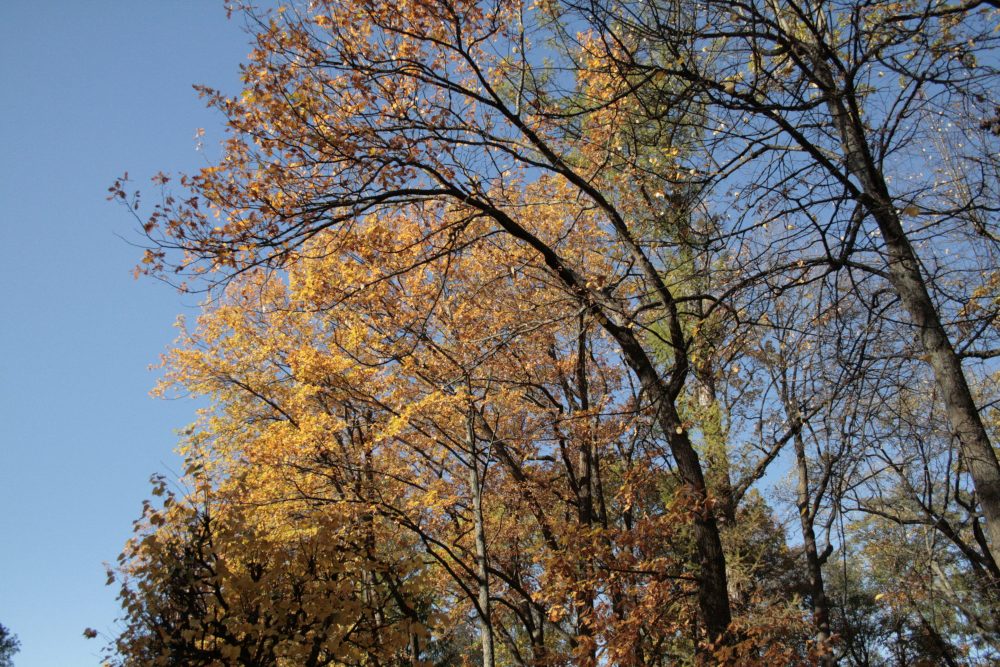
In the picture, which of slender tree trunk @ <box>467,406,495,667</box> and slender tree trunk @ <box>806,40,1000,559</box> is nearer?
slender tree trunk @ <box>806,40,1000,559</box>

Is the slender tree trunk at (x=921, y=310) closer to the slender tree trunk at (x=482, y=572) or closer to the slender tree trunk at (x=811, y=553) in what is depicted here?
the slender tree trunk at (x=482, y=572)

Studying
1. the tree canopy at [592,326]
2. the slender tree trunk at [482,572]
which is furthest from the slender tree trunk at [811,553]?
the slender tree trunk at [482,572]

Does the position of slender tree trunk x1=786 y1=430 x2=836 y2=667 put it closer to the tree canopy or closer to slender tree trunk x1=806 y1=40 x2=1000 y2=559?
the tree canopy

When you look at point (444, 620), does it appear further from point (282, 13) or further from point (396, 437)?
point (282, 13)

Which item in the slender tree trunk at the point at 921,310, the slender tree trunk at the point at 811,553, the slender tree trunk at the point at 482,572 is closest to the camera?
the slender tree trunk at the point at 921,310

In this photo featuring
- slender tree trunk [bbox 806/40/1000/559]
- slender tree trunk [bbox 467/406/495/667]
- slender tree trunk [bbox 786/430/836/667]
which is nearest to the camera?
slender tree trunk [bbox 806/40/1000/559]

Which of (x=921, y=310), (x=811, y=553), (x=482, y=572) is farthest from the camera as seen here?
(x=811, y=553)

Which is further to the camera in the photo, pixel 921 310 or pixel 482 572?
pixel 482 572

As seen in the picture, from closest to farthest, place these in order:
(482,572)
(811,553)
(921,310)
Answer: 1. (921,310)
2. (482,572)
3. (811,553)

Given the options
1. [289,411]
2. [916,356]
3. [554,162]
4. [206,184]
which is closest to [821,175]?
[916,356]

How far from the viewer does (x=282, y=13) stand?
5191 mm

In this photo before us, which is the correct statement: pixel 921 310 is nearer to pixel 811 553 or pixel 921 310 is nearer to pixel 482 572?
pixel 482 572

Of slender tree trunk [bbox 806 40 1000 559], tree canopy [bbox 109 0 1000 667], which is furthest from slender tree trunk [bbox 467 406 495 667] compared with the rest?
slender tree trunk [bbox 806 40 1000 559]

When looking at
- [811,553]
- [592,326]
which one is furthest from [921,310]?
[811,553]
